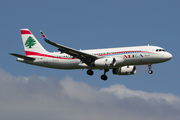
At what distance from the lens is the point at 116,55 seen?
195 feet

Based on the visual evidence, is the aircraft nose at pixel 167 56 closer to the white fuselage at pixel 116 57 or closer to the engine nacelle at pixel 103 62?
the white fuselage at pixel 116 57

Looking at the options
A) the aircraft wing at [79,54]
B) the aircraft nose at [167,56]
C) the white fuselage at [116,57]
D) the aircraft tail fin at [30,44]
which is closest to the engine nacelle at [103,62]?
the white fuselage at [116,57]

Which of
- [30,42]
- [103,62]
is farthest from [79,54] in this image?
[30,42]

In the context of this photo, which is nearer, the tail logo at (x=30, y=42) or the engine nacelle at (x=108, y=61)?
the engine nacelle at (x=108, y=61)

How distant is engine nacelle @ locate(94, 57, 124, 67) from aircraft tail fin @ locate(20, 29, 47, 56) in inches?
453

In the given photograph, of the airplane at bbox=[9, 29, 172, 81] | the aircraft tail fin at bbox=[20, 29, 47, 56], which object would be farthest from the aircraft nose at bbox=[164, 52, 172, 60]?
the aircraft tail fin at bbox=[20, 29, 47, 56]

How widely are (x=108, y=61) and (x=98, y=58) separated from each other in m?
2.30

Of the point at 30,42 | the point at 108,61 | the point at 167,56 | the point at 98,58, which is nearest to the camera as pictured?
the point at 108,61

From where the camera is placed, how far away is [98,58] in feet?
198

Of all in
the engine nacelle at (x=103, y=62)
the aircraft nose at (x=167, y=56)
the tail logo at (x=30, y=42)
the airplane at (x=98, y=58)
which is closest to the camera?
the airplane at (x=98, y=58)

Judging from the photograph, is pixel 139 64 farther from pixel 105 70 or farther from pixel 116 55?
pixel 105 70

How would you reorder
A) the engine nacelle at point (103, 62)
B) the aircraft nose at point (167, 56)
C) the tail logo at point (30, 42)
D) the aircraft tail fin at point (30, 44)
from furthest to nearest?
the tail logo at point (30, 42) → the aircraft tail fin at point (30, 44) → the aircraft nose at point (167, 56) → the engine nacelle at point (103, 62)

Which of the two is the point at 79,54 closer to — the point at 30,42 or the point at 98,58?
the point at 98,58

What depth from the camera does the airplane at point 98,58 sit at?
5856 centimetres
